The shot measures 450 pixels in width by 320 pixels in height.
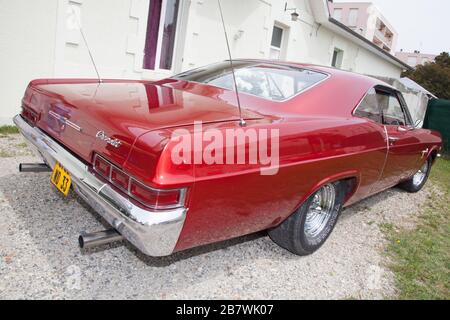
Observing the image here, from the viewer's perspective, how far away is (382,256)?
10.4ft

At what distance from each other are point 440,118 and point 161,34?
797 centimetres

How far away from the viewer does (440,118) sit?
33.2ft

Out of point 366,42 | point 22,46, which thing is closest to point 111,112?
point 22,46

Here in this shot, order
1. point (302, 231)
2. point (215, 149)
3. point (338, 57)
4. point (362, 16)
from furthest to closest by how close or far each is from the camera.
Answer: point (362, 16), point (338, 57), point (302, 231), point (215, 149)

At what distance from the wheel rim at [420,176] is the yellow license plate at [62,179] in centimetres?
475

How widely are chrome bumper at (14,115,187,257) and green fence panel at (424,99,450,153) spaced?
10.3m

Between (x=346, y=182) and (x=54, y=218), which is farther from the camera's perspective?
(x=346, y=182)

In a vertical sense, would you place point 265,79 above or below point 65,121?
above

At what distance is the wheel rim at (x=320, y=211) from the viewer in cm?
294

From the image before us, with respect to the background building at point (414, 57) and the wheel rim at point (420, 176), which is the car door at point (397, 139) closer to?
the wheel rim at point (420, 176)

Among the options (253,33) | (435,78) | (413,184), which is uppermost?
(435,78)

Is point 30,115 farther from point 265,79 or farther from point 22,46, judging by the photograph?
point 22,46

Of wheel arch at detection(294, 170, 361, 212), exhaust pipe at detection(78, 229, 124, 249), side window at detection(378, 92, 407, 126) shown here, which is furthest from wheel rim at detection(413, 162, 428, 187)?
exhaust pipe at detection(78, 229, 124, 249)
